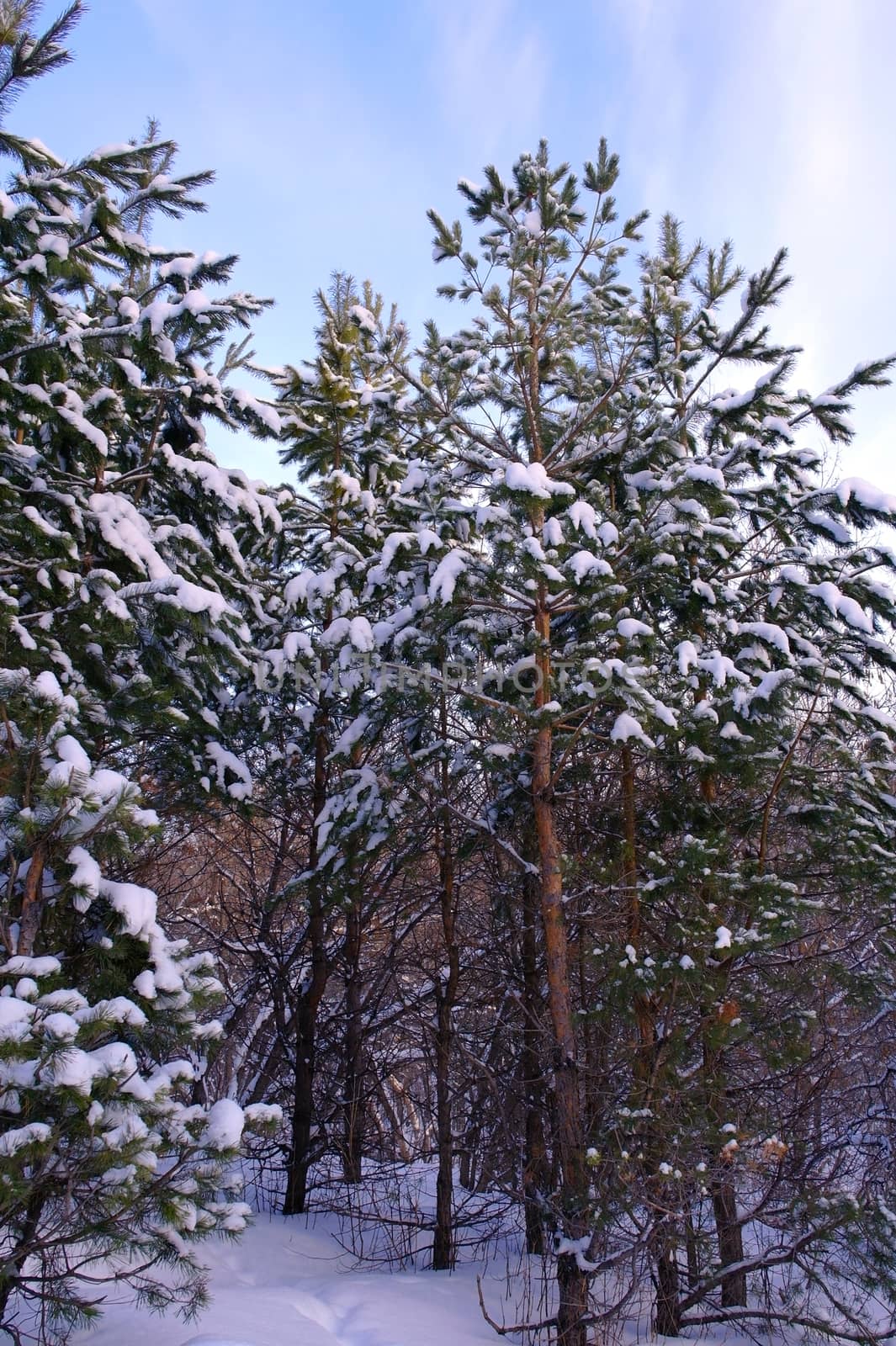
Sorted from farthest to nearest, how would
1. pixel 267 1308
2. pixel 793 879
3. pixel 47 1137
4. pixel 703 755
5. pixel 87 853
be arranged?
pixel 793 879 → pixel 703 755 → pixel 267 1308 → pixel 87 853 → pixel 47 1137

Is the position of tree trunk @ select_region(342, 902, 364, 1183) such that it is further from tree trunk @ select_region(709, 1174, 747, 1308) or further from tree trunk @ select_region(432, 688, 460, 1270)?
tree trunk @ select_region(709, 1174, 747, 1308)

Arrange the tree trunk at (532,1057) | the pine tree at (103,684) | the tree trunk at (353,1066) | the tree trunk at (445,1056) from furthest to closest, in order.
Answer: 1. the tree trunk at (353,1066)
2. the tree trunk at (532,1057)
3. the tree trunk at (445,1056)
4. the pine tree at (103,684)

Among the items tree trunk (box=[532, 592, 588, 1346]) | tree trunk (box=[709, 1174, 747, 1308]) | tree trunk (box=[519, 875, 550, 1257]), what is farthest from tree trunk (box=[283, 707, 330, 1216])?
tree trunk (box=[709, 1174, 747, 1308])

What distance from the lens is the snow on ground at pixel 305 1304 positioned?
458 cm

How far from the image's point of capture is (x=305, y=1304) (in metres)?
5.64

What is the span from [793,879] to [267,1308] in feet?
16.0

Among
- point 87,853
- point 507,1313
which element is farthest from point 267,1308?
point 87,853

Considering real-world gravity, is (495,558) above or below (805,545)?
below

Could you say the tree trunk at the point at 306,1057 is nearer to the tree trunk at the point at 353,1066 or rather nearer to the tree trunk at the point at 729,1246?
the tree trunk at the point at 353,1066

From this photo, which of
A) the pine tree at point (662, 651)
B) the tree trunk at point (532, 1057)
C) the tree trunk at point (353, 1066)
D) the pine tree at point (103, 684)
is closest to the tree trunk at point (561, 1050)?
the pine tree at point (662, 651)

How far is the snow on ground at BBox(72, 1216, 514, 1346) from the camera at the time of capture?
4582 millimetres

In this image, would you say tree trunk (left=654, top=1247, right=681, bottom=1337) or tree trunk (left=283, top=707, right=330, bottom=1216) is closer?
tree trunk (left=654, top=1247, right=681, bottom=1337)

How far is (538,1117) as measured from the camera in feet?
25.8

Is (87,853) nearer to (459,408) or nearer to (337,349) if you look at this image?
(459,408)
